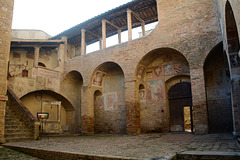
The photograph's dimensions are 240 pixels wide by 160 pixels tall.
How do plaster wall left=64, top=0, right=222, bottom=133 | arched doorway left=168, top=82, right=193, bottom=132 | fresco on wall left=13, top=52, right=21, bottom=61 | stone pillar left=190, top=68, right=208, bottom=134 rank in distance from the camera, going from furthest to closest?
fresco on wall left=13, top=52, right=21, bottom=61, arched doorway left=168, top=82, right=193, bottom=132, plaster wall left=64, top=0, right=222, bottom=133, stone pillar left=190, top=68, right=208, bottom=134

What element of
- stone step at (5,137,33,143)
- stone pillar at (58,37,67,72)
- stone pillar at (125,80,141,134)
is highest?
stone pillar at (58,37,67,72)

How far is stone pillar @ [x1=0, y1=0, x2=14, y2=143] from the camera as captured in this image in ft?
25.6

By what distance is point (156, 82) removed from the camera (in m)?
13.3

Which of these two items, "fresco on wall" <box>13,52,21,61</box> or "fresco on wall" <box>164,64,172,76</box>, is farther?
"fresco on wall" <box>13,52,21,61</box>

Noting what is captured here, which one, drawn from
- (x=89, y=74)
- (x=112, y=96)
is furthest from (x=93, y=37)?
(x=112, y=96)

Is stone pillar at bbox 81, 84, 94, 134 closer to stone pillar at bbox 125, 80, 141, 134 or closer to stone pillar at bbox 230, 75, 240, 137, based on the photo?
stone pillar at bbox 125, 80, 141, 134

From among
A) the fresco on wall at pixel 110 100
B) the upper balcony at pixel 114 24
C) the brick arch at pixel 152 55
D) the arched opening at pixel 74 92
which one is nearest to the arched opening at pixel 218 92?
the brick arch at pixel 152 55

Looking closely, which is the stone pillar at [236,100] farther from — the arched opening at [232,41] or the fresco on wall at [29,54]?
the fresco on wall at [29,54]

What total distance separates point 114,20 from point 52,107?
817 centimetres

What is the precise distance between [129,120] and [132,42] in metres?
4.76

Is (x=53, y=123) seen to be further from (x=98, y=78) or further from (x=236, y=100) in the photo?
(x=236, y=100)

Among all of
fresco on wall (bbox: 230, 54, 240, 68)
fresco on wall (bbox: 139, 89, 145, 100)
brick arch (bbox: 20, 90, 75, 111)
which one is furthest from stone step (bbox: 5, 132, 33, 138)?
fresco on wall (bbox: 230, 54, 240, 68)

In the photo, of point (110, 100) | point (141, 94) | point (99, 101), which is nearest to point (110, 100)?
point (110, 100)

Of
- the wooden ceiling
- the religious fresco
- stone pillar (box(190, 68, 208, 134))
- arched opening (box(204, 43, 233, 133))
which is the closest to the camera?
stone pillar (box(190, 68, 208, 134))
